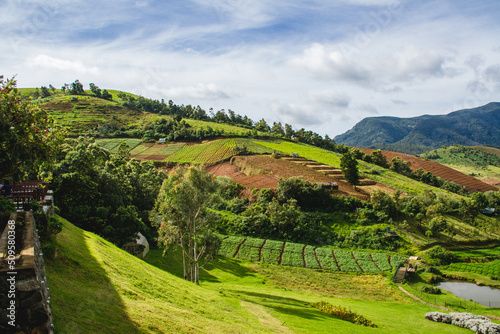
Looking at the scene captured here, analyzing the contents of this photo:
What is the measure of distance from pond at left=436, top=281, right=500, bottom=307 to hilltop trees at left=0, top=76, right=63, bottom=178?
55.6m

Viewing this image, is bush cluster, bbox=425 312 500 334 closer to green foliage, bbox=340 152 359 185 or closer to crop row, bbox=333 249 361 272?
crop row, bbox=333 249 361 272

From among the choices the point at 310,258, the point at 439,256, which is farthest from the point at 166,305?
the point at 439,256

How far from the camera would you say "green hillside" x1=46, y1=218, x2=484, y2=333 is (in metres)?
14.0

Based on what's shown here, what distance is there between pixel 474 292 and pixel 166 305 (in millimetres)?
50247

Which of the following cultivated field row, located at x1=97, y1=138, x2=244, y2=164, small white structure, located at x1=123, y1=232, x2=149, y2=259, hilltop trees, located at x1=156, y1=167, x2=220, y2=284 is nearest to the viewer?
hilltop trees, located at x1=156, y1=167, x2=220, y2=284

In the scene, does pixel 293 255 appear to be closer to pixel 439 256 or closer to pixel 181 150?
pixel 439 256

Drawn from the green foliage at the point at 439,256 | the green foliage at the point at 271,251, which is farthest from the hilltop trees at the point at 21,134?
the green foliage at the point at 439,256

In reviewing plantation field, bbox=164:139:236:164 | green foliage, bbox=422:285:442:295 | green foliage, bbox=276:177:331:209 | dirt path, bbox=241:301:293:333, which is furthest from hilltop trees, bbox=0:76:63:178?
plantation field, bbox=164:139:236:164

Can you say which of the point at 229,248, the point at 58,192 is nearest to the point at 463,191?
the point at 229,248

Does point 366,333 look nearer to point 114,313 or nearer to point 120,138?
point 114,313

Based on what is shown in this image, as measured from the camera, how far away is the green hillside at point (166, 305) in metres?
14.0

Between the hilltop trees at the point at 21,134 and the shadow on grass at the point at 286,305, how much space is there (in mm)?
21861

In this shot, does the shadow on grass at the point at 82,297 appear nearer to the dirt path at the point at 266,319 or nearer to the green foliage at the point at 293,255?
the dirt path at the point at 266,319

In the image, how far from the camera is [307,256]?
5934 cm
